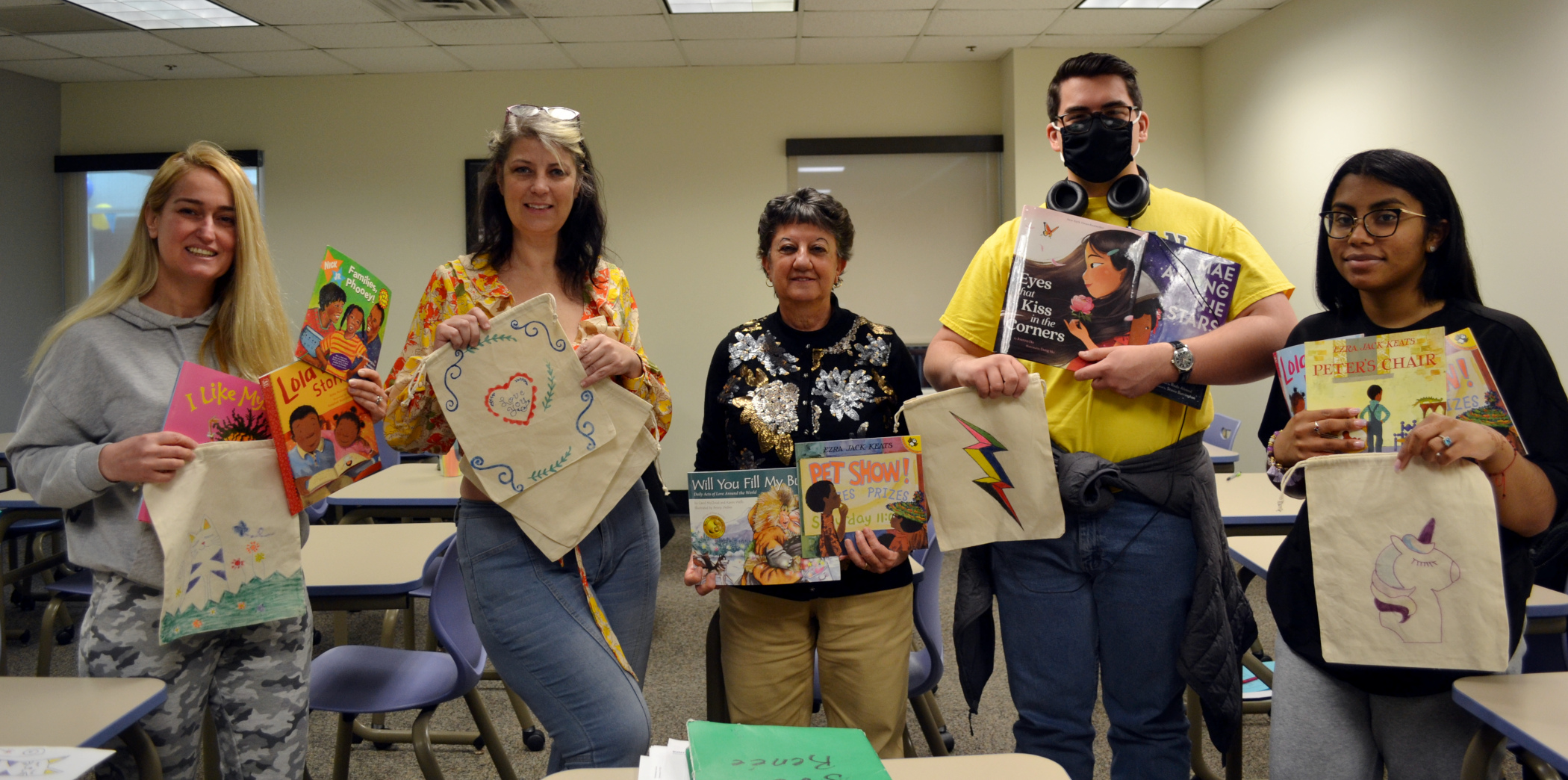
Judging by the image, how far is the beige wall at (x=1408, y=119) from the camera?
339 cm

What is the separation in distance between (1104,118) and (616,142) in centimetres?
520

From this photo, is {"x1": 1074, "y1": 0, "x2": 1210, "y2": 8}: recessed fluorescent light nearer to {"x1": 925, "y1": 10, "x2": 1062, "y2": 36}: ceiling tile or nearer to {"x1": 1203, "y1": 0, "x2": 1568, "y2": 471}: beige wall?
{"x1": 925, "y1": 10, "x2": 1062, "y2": 36}: ceiling tile

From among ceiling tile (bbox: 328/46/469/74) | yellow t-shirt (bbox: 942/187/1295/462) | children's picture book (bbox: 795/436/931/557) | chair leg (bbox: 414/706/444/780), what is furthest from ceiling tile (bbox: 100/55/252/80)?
yellow t-shirt (bbox: 942/187/1295/462)

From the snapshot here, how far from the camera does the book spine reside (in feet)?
4.50

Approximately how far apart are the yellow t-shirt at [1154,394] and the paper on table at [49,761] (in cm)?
142

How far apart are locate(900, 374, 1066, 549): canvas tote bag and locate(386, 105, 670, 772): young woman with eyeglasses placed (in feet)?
1.66

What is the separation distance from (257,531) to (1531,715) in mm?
2009

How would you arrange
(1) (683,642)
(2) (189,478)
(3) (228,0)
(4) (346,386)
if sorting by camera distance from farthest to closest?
(3) (228,0)
(1) (683,642)
(4) (346,386)
(2) (189,478)

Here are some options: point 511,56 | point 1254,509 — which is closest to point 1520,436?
point 1254,509

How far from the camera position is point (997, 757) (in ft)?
3.51

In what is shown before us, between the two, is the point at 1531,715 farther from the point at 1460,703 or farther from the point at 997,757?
the point at 997,757

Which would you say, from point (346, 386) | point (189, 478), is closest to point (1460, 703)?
point (346, 386)

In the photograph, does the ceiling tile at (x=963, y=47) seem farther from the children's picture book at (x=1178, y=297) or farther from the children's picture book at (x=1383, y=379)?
the children's picture book at (x=1383, y=379)

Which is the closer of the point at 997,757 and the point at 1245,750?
the point at 997,757
